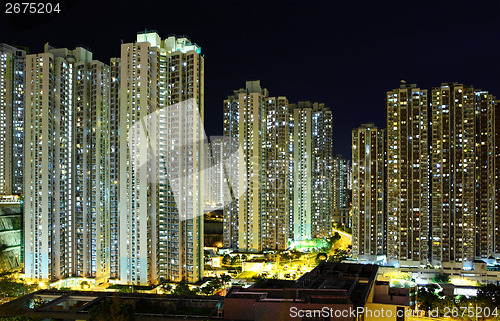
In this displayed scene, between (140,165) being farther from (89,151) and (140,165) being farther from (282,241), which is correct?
(282,241)

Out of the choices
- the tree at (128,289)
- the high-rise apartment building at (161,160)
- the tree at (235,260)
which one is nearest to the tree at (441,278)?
the tree at (235,260)

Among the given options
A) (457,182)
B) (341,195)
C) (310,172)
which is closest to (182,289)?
(457,182)

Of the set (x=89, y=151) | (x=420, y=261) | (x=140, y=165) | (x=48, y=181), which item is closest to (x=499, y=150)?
(x=420, y=261)

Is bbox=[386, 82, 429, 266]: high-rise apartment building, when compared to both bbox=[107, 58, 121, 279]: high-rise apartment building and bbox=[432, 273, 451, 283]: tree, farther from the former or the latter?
bbox=[107, 58, 121, 279]: high-rise apartment building

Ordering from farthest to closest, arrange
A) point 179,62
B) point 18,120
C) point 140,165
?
point 18,120, point 179,62, point 140,165

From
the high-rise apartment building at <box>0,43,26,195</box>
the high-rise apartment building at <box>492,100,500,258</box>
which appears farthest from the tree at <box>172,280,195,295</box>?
the high-rise apartment building at <box>492,100,500,258</box>

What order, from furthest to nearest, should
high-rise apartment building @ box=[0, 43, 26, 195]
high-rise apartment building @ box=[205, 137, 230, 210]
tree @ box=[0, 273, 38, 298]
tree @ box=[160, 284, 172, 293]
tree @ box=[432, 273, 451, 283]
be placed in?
1. high-rise apartment building @ box=[205, 137, 230, 210]
2. high-rise apartment building @ box=[0, 43, 26, 195]
3. tree @ box=[432, 273, 451, 283]
4. tree @ box=[160, 284, 172, 293]
5. tree @ box=[0, 273, 38, 298]
